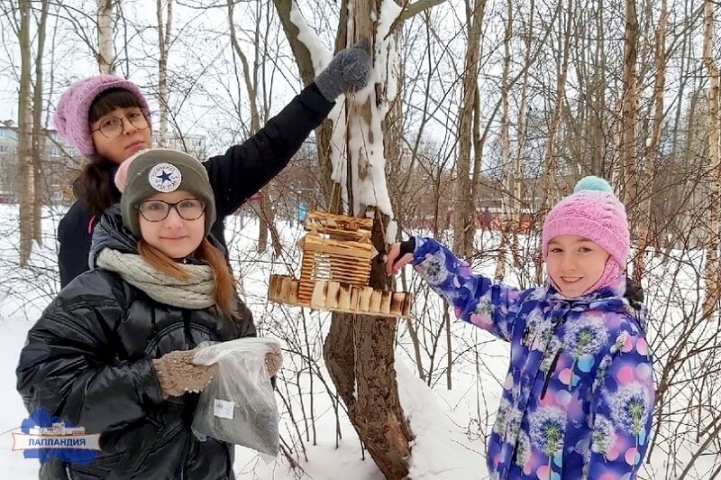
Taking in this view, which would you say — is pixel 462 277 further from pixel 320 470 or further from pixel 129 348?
pixel 320 470

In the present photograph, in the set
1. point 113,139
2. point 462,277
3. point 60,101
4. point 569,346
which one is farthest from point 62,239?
point 569,346

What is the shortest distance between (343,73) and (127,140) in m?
0.77

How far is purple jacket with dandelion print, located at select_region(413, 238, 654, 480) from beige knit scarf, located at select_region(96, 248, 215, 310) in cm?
106

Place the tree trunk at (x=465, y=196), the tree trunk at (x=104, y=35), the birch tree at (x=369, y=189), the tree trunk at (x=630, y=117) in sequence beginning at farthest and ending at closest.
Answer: the tree trunk at (x=104, y=35) < the tree trunk at (x=465, y=196) < the tree trunk at (x=630, y=117) < the birch tree at (x=369, y=189)

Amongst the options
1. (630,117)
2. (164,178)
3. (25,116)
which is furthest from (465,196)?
(25,116)

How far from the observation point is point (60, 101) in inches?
70.5

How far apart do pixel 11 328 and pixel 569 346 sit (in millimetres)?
7713

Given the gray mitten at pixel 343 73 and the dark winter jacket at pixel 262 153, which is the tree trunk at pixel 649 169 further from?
the dark winter jacket at pixel 262 153

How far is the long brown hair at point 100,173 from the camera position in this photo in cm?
168

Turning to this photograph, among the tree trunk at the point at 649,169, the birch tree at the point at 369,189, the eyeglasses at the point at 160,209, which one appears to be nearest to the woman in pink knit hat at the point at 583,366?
the birch tree at the point at 369,189

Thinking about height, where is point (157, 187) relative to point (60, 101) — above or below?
below

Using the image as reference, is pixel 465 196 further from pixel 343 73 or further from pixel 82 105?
pixel 82 105

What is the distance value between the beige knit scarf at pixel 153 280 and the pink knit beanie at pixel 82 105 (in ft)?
2.13

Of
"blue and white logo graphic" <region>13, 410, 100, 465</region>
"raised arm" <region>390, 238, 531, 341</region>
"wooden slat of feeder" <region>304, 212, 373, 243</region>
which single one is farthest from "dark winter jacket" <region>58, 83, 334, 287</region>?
"blue and white logo graphic" <region>13, 410, 100, 465</region>
